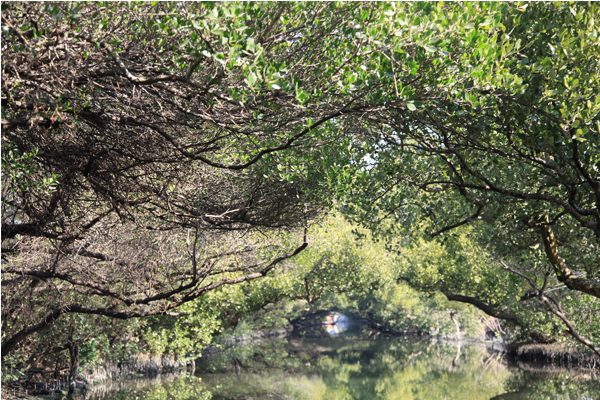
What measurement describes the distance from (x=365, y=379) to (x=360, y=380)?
0.37 meters

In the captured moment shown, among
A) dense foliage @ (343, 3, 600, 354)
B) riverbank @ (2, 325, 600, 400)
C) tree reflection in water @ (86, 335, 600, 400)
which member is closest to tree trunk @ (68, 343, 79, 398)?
riverbank @ (2, 325, 600, 400)

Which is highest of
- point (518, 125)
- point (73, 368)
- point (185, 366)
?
point (518, 125)

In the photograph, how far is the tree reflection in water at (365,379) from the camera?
57.7 feet

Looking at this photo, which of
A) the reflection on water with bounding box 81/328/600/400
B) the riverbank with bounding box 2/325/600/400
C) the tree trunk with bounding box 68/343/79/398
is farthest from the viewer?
the reflection on water with bounding box 81/328/600/400

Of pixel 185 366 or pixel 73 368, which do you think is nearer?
pixel 73 368

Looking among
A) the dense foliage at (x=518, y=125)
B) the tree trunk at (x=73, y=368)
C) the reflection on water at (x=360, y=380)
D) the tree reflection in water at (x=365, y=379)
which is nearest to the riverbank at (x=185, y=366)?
the tree trunk at (x=73, y=368)

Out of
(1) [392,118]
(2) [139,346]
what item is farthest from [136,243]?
(2) [139,346]

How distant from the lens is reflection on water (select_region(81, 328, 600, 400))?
57.3ft

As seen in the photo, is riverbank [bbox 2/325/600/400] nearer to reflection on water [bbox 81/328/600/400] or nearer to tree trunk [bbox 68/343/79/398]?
tree trunk [bbox 68/343/79/398]

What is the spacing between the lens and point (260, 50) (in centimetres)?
369

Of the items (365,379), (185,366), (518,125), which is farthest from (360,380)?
(518,125)

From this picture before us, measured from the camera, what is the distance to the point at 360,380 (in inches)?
879

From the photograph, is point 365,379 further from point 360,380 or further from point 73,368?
point 73,368

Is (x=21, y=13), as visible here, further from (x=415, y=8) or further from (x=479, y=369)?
(x=479, y=369)
